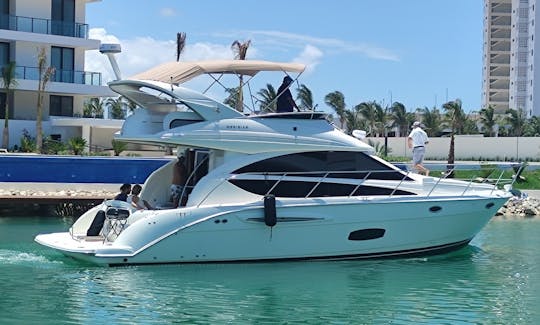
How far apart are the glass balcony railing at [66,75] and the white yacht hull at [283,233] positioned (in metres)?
32.2

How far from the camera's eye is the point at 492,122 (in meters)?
81.9

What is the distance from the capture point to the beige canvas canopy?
1731 centimetres

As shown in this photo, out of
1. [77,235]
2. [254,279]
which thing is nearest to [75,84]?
[77,235]

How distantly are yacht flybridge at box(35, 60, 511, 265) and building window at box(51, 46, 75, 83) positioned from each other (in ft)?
108

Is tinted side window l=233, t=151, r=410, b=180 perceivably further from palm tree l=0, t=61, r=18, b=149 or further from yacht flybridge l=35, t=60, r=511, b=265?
palm tree l=0, t=61, r=18, b=149

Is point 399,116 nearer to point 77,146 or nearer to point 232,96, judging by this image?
point 77,146

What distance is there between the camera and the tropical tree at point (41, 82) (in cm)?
4416

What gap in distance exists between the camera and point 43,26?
1908 inches

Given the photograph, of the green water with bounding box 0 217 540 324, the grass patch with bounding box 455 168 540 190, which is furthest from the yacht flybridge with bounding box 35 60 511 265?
the grass patch with bounding box 455 168 540 190

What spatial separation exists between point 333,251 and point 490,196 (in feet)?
12.2

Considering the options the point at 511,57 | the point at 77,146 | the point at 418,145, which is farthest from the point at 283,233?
the point at 511,57

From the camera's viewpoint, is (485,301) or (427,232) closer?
(485,301)

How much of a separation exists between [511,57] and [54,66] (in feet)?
282

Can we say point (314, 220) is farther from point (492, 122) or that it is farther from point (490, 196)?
point (492, 122)
